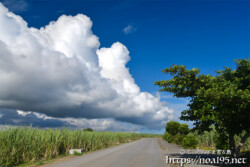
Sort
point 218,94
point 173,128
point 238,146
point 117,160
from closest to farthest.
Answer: point 218,94
point 238,146
point 117,160
point 173,128

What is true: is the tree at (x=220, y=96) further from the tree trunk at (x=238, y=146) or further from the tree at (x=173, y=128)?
the tree at (x=173, y=128)

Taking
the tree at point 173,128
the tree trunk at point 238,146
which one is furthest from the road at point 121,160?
the tree at point 173,128

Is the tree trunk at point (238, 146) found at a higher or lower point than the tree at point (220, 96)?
lower

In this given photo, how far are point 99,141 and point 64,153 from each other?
11645 millimetres

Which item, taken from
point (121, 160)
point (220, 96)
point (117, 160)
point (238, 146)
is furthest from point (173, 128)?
point (220, 96)

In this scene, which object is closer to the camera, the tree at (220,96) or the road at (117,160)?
the tree at (220,96)

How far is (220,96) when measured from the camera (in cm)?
1155

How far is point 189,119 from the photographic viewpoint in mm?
17359

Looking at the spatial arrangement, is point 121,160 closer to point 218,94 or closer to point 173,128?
point 218,94

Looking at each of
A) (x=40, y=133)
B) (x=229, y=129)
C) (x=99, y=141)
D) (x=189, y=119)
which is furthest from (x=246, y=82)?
(x=99, y=141)

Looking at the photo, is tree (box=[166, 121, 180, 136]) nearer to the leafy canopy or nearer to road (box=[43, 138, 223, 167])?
road (box=[43, 138, 223, 167])

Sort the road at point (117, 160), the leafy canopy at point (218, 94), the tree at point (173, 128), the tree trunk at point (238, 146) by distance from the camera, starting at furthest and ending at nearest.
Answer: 1. the tree at point (173, 128)
2. the road at point (117, 160)
3. the tree trunk at point (238, 146)
4. the leafy canopy at point (218, 94)

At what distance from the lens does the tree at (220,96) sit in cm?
1161

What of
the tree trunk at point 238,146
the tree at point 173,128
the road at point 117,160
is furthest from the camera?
the tree at point 173,128
